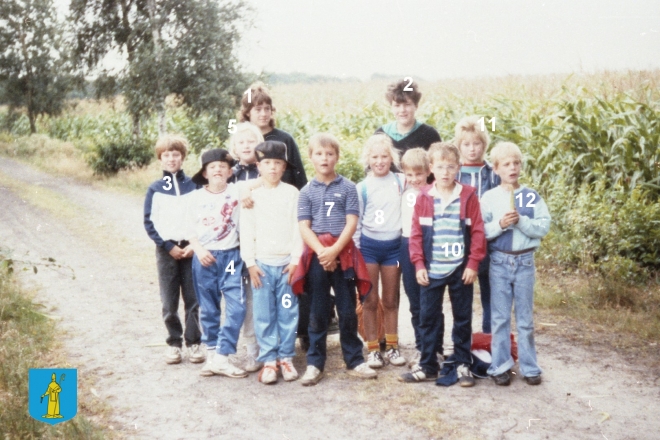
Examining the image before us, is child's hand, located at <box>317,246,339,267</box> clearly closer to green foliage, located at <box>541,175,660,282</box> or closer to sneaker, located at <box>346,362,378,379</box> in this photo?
sneaker, located at <box>346,362,378,379</box>

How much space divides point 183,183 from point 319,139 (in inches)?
45.3

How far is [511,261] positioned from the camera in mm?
4383

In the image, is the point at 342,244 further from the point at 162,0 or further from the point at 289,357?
the point at 162,0


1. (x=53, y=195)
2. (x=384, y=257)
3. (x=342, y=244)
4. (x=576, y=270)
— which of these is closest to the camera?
(x=342, y=244)

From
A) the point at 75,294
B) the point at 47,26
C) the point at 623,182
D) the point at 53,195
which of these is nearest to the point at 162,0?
the point at 53,195

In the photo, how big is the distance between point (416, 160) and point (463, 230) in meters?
0.62

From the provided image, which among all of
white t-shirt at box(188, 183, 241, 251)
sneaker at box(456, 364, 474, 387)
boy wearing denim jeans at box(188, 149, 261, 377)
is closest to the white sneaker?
boy wearing denim jeans at box(188, 149, 261, 377)

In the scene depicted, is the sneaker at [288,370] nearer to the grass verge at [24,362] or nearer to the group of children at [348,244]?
the group of children at [348,244]

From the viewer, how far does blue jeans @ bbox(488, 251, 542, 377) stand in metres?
4.38

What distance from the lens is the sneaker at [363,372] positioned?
451cm

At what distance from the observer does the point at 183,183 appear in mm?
4957

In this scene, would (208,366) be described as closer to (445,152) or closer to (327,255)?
(327,255)

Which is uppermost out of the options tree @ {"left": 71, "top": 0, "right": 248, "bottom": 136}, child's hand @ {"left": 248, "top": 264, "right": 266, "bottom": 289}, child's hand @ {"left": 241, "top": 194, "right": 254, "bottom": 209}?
tree @ {"left": 71, "top": 0, "right": 248, "bottom": 136}

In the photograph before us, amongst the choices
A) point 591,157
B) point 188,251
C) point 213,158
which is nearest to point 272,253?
point 188,251
